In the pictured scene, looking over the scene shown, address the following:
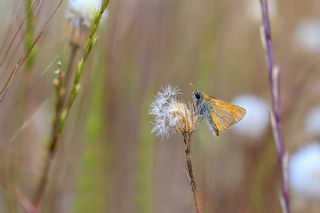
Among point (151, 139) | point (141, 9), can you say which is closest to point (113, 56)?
point (151, 139)

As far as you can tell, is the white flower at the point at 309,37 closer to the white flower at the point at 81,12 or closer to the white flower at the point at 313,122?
the white flower at the point at 313,122

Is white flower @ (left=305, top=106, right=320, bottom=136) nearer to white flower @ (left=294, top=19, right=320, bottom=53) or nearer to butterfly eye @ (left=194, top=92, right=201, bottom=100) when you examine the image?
white flower @ (left=294, top=19, right=320, bottom=53)

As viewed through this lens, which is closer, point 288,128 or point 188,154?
point 188,154

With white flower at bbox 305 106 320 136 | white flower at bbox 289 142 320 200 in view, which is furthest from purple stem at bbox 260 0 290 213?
white flower at bbox 305 106 320 136

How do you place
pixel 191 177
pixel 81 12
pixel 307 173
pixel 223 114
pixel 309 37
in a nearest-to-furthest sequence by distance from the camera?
pixel 191 177 < pixel 223 114 < pixel 81 12 < pixel 307 173 < pixel 309 37

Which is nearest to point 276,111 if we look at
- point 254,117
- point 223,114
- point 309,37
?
point 223,114

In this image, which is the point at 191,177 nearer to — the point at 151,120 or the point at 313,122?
the point at 151,120

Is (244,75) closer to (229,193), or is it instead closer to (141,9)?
(141,9)
